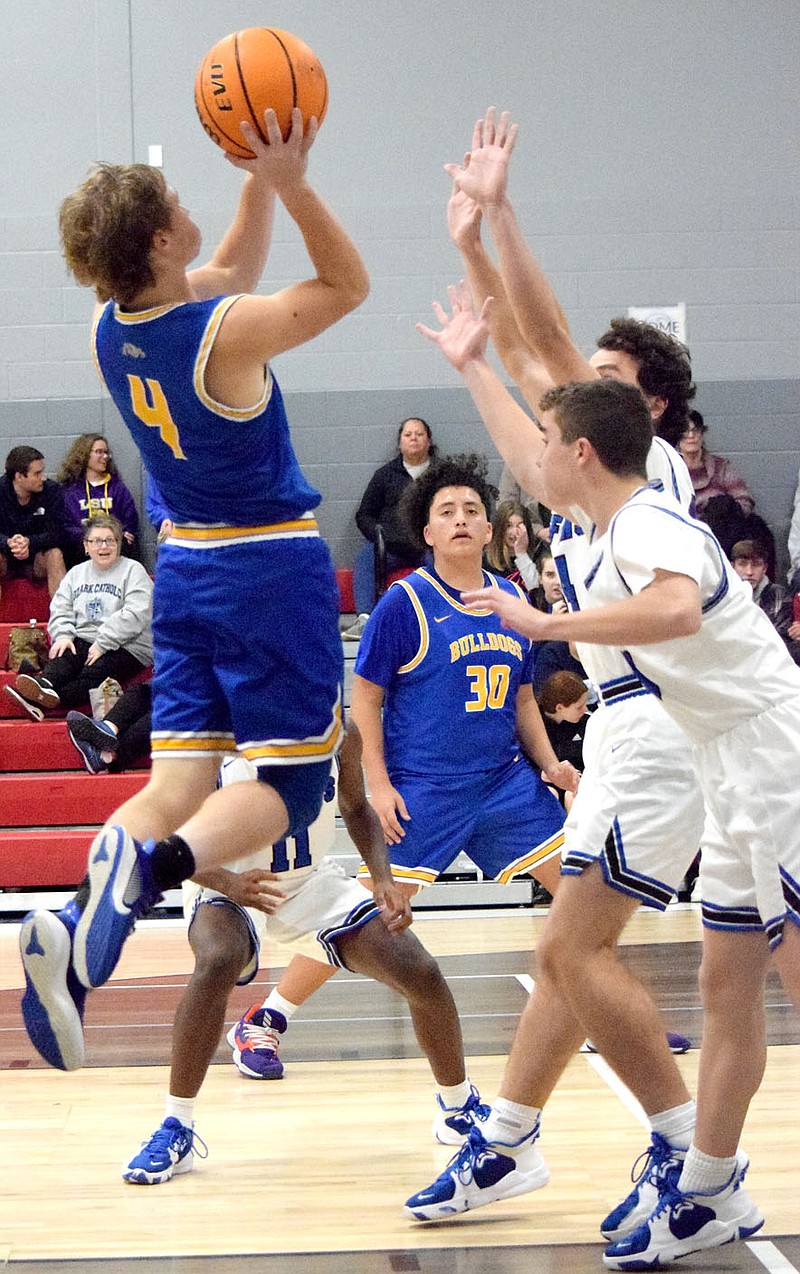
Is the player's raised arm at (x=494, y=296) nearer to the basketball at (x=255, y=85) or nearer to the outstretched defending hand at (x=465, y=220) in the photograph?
the outstretched defending hand at (x=465, y=220)

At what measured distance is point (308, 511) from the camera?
3.32 meters

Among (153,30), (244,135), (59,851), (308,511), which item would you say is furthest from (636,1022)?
(153,30)

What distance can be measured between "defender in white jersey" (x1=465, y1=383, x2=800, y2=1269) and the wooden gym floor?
0.62 ft

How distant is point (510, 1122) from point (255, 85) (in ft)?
7.59

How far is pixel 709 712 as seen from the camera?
2.87 metres

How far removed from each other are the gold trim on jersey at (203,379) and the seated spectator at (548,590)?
5420 mm

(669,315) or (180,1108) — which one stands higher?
(669,315)

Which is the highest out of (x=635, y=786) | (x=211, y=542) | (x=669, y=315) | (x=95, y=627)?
(x=211, y=542)

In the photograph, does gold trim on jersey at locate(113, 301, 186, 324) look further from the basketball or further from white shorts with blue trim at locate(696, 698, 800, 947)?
white shorts with blue trim at locate(696, 698, 800, 947)

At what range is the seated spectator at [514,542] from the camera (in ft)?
30.6

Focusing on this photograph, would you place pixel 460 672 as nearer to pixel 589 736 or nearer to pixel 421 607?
pixel 421 607

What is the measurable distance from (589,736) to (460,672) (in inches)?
67.2

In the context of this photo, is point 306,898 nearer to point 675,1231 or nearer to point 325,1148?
point 325,1148

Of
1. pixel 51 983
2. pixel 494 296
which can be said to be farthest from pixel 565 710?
pixel 51 983
